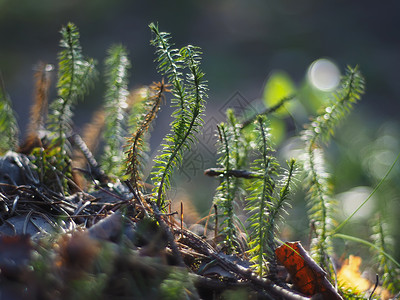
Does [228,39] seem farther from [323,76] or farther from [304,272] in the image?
[304,272]

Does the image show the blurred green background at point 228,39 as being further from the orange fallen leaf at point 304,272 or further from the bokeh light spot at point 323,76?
the orange fallen leaf at point 304,272

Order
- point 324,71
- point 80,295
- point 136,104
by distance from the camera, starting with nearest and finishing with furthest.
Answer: point 80,295, point 136,104, point 324,71

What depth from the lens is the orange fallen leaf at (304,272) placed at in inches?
42.0

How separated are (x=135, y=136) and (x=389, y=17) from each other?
896cm

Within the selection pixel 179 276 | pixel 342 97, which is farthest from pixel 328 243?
pixel 179 276

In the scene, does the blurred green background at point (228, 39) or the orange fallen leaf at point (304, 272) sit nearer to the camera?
the orange fallen leaf at point (304, 272)

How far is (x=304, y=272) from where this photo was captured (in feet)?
3.56

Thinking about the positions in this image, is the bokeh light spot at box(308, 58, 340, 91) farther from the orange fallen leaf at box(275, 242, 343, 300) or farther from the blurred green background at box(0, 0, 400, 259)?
the orange fallen leaf at box(275, 242, 343, 300)

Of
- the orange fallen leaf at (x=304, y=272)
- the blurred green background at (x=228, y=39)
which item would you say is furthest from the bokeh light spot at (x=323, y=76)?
the orange fallen leaf at (x=304, y=272)

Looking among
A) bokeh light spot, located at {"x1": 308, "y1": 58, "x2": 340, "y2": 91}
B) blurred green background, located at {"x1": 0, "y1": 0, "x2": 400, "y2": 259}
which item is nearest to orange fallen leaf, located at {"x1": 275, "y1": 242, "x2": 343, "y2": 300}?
bokeh light spot, located at {"x1": 308, "y1": 58, "x2": 340, "y2": 91}

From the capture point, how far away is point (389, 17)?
8.52 meters

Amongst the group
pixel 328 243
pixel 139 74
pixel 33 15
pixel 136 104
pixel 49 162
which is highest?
pixel 33 15

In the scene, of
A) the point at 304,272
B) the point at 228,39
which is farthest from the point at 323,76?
the point at 228,39

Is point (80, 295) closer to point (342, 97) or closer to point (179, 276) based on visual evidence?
point (179, 276)
